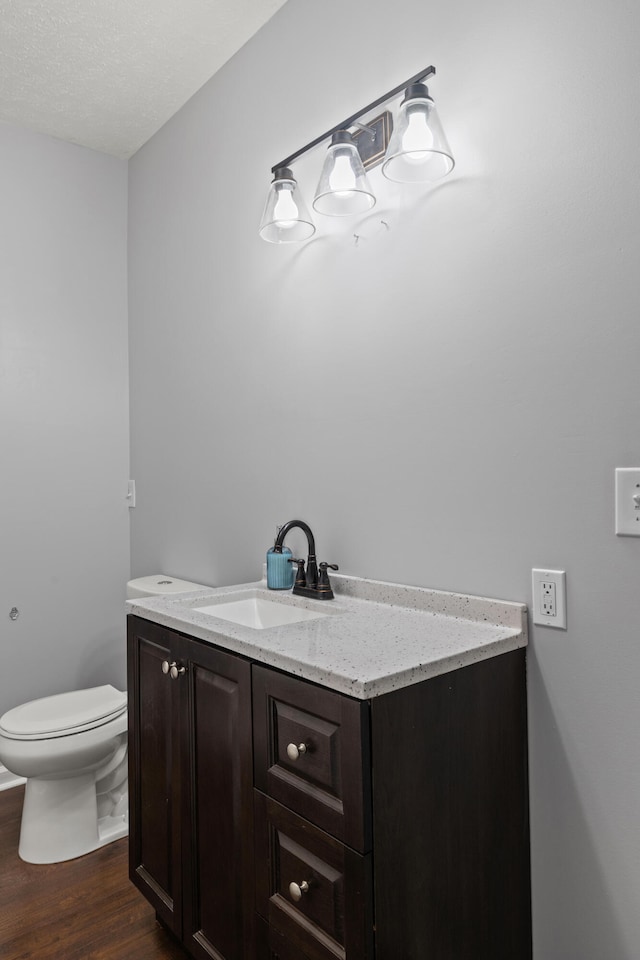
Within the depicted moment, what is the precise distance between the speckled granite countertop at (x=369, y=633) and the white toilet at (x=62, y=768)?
69 cm

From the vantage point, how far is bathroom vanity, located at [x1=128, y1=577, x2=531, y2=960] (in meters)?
1.04

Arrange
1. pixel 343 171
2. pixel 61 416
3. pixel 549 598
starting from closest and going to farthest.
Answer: pixel 549 598, pixel 343 171, pixel 61 416

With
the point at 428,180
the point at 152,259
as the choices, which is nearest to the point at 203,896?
the point at 428,180

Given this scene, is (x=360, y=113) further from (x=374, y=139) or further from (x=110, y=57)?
(x=110, y=57)

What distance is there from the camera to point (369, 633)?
1.37 metres

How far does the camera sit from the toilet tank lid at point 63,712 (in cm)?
212

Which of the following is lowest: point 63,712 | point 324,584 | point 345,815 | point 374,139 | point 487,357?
point 63,712

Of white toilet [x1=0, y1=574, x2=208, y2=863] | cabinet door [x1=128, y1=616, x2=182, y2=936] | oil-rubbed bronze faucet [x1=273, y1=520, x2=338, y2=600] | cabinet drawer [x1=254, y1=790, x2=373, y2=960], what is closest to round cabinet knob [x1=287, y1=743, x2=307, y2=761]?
cabinet drawer [x1=254, y1=790, x2=373, y2=960]

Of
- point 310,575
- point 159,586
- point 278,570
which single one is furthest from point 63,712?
point 310,575

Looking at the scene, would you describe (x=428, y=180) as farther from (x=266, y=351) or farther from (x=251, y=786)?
(x=251, y=786)

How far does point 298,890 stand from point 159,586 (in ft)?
4.99

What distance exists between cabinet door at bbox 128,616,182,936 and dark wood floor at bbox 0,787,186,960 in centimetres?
16

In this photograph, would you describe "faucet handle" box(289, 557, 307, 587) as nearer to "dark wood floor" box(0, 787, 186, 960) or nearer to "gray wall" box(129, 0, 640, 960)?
"gray wall" box(129, 0, 640, 960)

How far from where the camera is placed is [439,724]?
3.70 ft
